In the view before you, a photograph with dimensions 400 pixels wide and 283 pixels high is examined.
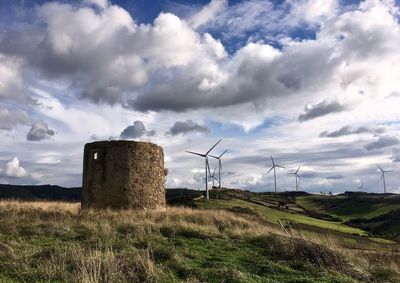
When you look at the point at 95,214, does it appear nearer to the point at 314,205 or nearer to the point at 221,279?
the point at 221,279

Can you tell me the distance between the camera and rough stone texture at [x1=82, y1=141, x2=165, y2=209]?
2539 cm

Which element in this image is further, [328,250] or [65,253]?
[328,250]

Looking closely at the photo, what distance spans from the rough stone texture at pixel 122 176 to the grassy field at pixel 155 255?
3.99 m

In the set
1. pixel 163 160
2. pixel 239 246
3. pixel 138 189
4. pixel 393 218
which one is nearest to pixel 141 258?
pixel 239 246

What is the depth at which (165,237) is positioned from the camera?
1725cm

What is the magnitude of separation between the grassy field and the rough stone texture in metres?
3.99

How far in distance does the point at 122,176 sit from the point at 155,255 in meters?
12.7

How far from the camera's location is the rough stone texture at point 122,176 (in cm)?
2539

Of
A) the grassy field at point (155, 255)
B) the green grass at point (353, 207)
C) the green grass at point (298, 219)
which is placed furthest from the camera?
the green grass at point (353, 207)

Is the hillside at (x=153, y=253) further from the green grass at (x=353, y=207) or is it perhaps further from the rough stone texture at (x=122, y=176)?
the green grass at (x=353, y=207)

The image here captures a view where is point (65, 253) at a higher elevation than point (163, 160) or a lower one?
lower

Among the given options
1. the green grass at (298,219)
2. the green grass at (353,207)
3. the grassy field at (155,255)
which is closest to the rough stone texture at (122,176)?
Answer: the grassy field at (155,255)

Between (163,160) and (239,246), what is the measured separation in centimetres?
1270

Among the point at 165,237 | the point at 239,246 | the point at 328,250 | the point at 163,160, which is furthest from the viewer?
the point at 163,160
